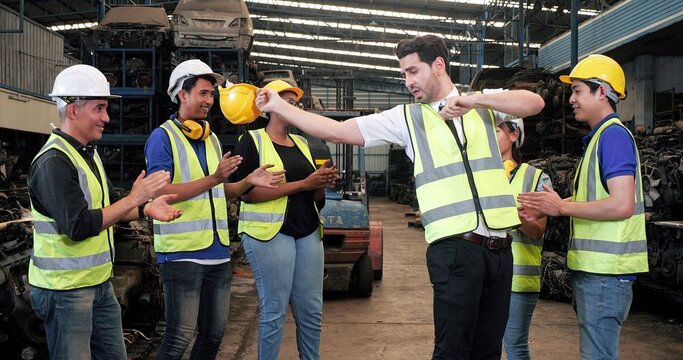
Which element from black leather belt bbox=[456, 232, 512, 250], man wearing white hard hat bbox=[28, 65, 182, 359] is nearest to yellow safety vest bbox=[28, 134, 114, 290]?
man wearing white hard hat bbox=[28, 65, 182, 359]

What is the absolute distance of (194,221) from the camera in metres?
3.33

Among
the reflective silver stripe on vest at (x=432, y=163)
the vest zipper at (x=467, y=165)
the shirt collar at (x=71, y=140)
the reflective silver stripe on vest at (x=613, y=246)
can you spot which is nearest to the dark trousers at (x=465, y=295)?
the vest zipper at (x=467, y=165)

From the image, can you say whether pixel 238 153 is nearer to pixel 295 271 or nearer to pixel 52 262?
pixel 295 271

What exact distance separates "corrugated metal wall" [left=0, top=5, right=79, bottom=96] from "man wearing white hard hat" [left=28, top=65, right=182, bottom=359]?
53.5 ft

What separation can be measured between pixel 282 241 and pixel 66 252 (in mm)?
1198

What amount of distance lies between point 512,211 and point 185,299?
1.69 m

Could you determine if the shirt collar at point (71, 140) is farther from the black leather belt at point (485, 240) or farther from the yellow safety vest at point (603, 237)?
the yellow safety vest at point (603, 237)

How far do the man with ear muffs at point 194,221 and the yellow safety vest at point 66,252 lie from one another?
468 millimetres

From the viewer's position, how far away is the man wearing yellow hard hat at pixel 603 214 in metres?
2.81

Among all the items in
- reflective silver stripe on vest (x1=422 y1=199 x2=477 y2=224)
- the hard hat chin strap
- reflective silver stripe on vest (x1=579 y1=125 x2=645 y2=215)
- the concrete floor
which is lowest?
the concrete floor

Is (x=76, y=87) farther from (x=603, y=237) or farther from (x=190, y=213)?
(x=603, y=237)

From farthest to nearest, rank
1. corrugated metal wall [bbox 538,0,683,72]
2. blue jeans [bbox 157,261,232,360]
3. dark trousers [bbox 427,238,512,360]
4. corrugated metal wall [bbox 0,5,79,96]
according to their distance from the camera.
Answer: corrugated metal wall [bbox 0,5,79,96] → corrugated metal wall [bbox 538,0,683,72] → blue jeans [bbox 157,261,232,360] → dark trousers [bbox 427,238,512,360]

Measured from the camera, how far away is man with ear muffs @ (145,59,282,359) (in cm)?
325

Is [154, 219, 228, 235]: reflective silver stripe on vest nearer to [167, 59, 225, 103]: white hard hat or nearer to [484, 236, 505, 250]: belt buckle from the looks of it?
[167, 59, 225, 103]: white hard hat
